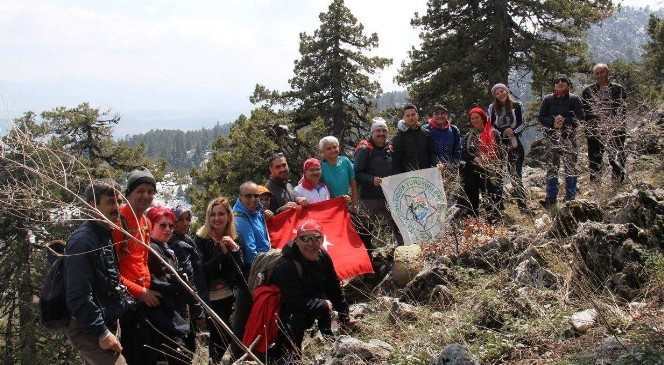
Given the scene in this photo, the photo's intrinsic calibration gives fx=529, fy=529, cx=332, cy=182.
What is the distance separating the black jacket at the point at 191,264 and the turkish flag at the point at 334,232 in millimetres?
1921

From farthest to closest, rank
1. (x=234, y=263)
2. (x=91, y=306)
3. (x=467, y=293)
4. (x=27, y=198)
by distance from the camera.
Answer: (x=234, y=263)
(x=467, y=293)
(x=91, y=306)
(x=27, y=198)

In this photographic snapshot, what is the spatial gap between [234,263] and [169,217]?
1114 millimetres

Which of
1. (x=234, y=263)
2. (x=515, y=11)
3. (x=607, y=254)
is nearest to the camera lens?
(x=607, y=254)

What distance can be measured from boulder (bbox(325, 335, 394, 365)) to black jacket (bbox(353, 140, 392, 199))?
3.65 metres

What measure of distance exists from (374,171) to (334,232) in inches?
43.3

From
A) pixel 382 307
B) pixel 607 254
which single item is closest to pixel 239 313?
pixel 382 307

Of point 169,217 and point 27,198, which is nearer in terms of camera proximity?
point 27,198

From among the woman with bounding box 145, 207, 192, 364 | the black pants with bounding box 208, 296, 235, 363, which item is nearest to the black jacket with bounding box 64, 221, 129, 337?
the woman with bounding box 145, 207, 192, 364

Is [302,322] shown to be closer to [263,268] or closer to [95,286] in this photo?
[263,268]

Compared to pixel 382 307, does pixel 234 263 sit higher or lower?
higher

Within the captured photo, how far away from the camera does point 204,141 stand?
184875 mm

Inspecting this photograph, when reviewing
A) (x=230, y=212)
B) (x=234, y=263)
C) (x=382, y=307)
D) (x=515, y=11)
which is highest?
(x=515, y=11)

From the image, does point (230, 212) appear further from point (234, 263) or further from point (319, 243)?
point (319, 243)

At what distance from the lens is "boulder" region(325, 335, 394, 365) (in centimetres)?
421
